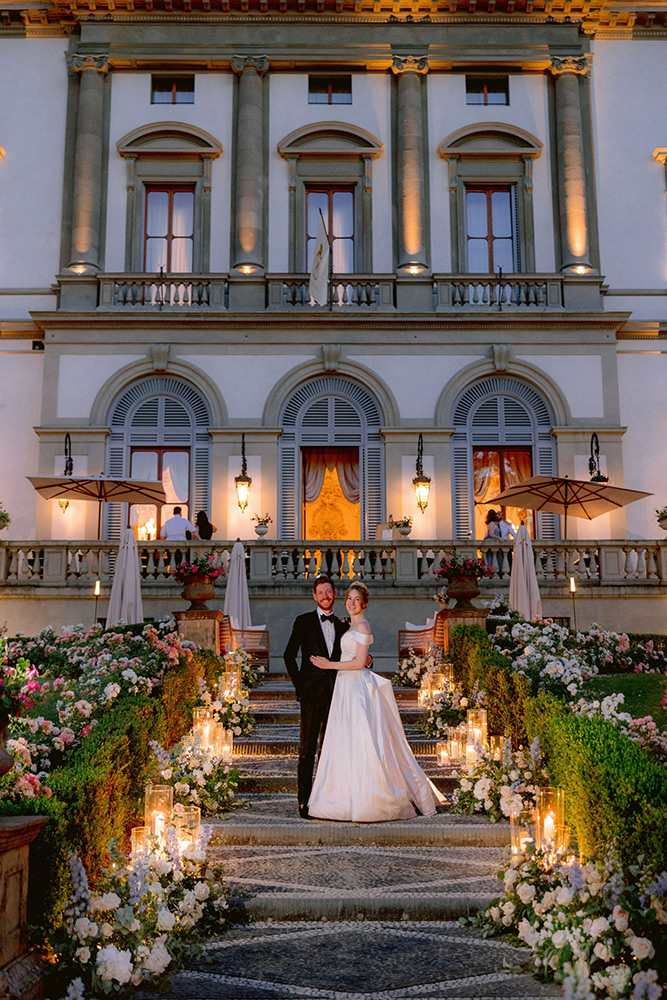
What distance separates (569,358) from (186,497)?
8.69 metres

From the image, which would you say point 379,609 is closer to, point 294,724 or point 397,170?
point 294,724

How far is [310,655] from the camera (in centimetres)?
870

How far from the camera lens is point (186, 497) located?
22297mm

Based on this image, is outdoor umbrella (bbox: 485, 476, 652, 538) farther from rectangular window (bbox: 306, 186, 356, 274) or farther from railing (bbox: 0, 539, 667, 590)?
rectangular window (bbox: 306, 186, 356, 274)

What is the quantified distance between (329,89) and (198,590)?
15111mm

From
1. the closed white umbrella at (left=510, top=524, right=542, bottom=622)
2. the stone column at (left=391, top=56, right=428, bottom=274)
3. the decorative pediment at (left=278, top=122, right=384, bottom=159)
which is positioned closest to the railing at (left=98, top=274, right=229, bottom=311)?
the decorative pediment at (left=278, top=122, right=384, bottom=159)

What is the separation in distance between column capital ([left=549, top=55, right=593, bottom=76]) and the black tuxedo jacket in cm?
1919

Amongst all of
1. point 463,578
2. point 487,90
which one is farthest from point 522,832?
point 487,90

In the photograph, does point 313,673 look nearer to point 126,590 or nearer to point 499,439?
point 126,590

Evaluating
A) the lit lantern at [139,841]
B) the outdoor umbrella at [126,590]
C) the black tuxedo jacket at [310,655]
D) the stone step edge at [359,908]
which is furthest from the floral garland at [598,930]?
the outdoor umbrella at [126,590]

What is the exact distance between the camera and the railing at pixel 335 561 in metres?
18.7

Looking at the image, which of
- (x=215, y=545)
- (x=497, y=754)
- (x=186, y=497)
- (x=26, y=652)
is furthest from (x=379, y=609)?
(x=497, y=754)

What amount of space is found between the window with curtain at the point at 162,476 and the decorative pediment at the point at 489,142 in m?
9.19

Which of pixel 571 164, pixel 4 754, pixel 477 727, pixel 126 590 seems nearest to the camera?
pixel 4 754
